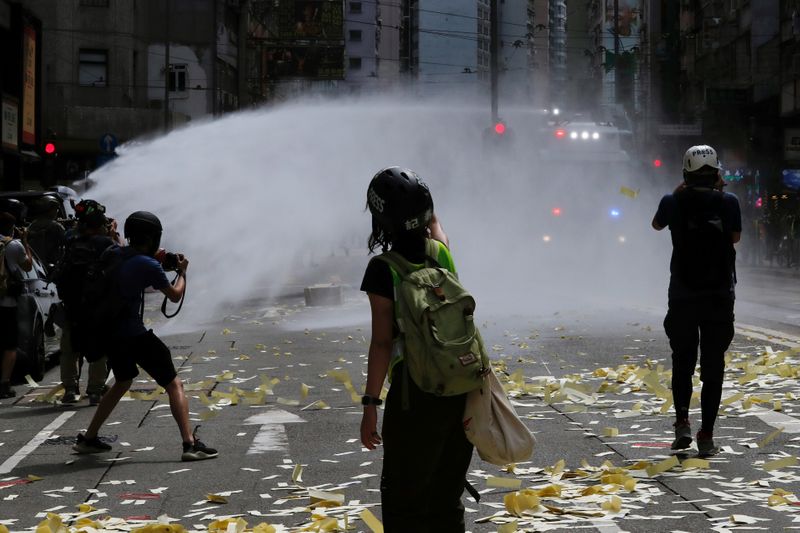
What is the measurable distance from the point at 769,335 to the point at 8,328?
29.3 ft

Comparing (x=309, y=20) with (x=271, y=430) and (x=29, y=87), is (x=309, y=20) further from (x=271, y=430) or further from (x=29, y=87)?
(x=271, y=430)

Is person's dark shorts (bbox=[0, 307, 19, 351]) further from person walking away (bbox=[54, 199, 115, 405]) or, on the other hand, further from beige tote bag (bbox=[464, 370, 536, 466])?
beige tote bag (bbox=[464, 370, 536, 466])

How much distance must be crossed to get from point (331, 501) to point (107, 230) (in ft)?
16.9

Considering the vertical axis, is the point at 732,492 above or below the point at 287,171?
below

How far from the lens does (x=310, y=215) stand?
27688mm

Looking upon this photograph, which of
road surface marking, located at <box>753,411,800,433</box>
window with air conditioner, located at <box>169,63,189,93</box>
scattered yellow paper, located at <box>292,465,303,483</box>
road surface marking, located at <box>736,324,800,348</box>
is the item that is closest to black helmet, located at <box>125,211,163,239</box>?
scattered yellow paper, located at <box>292,465,303,483</box>

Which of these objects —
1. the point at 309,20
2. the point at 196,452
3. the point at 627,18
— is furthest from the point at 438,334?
the point at 627,18

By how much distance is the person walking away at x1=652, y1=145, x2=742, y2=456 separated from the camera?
793 cm

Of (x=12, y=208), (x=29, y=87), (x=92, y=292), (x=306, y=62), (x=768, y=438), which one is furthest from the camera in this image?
(x=306, y=62)

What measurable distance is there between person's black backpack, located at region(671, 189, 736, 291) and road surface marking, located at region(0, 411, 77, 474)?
433 cm

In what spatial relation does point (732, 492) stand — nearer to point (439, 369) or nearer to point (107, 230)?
point (439, 369)

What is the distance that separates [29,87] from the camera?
34.5 metres

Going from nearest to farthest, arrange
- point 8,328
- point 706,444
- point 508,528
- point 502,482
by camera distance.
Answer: point 508,528
point 502,482
point 706,444
point 8,328

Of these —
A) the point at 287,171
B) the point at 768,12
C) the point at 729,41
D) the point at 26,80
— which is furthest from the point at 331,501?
the point at 729,41
